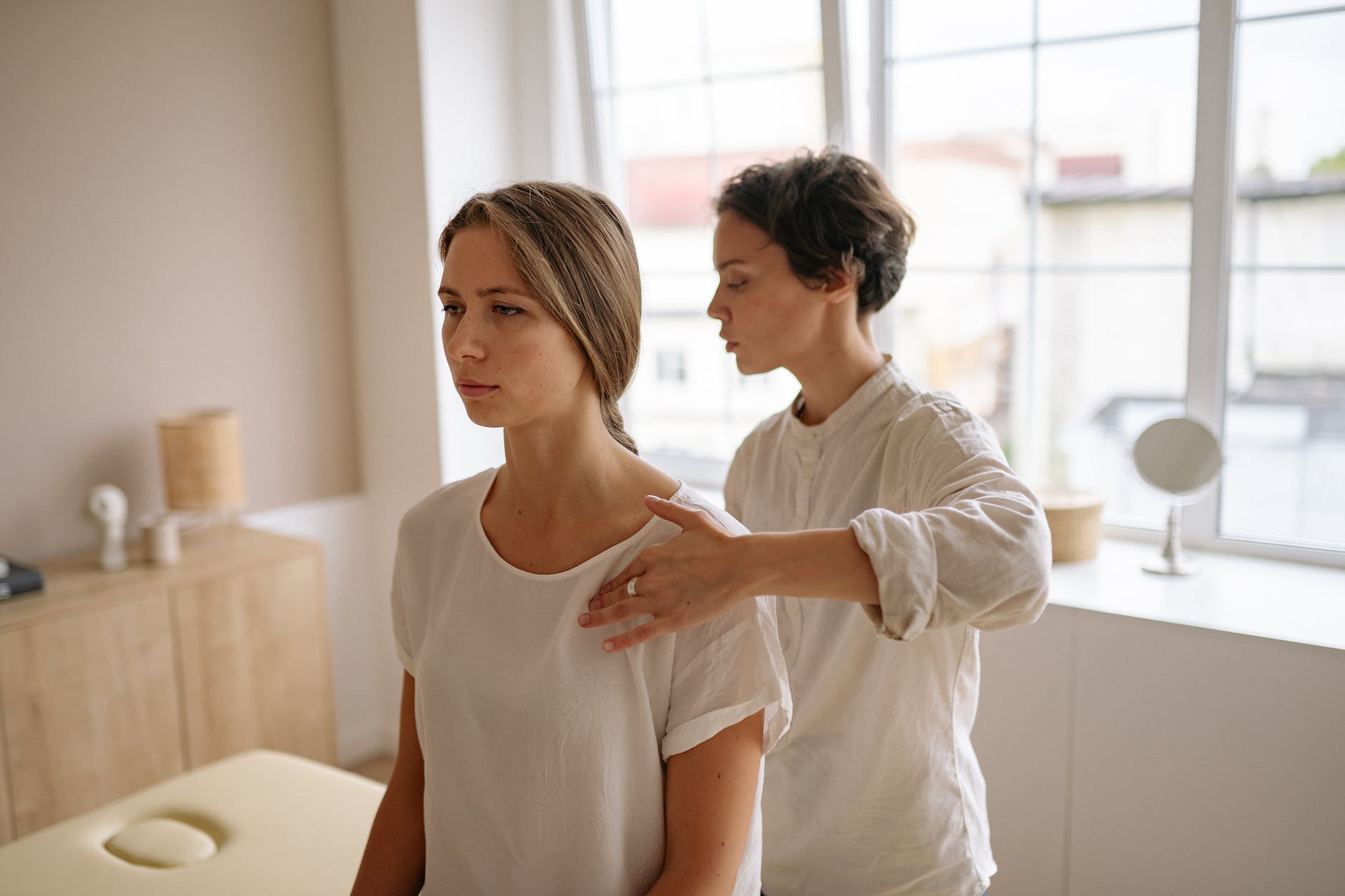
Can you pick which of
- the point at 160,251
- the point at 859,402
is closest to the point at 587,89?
the point at 160,251

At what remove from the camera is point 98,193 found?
305cm

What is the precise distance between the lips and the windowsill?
1331 millimetres

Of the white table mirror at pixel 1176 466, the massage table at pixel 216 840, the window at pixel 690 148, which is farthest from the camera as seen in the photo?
the window at pixel 690 148

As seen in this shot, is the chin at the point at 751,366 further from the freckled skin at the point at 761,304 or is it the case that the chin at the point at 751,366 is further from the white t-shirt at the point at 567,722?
the white t-shirt at the point at 567,722

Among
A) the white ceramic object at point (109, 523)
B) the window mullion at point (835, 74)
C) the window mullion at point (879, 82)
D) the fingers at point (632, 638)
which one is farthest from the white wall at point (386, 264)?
the fingers at point (632, 638)

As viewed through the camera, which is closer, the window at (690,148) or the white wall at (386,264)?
the window at (690,148)

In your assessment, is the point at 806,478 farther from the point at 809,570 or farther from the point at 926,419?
the point at 809,570

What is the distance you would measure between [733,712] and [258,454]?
9.00ft

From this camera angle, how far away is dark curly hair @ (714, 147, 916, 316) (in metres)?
1.67

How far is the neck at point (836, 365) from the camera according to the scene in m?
1.68

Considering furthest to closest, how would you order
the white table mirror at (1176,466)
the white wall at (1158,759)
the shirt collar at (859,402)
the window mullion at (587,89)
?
the window mullion at (587,89), the white table mirror at (1176,466), the white wall at (1158,759), the shirt collar at (859,402)

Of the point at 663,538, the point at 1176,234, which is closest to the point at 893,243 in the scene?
the point at 663,538

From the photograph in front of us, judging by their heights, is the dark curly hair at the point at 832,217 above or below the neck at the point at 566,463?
above

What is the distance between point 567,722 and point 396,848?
0.37m
